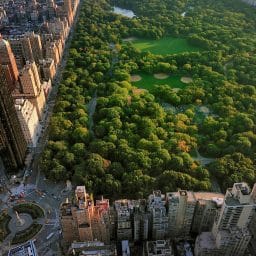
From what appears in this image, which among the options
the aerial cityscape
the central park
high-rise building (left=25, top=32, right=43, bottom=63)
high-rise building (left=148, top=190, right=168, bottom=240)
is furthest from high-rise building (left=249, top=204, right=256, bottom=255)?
high-rise building (left=25, top=32, right=43, bottom=63)

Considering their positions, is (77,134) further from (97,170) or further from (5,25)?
(5,25)

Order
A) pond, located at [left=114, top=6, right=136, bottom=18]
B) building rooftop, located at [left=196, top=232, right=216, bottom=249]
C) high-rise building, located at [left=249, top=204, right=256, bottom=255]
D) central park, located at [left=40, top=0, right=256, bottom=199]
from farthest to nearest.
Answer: pond, located at [left=114, top=6, right=136, bottom=18]
central park, located at [left=40, top=0, right=256, bottom=199]
high-rise building, located at [left=249, top=204, right=256, bottom=255]
building rooftop, located at [left=196, top=232, right=216, bottom=249]

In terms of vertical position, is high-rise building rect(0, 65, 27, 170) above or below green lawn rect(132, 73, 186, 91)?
above

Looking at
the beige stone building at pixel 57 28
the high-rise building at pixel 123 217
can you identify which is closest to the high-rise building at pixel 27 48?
the beige stone building at pixel 57 28

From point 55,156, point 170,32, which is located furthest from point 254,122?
point 170,32

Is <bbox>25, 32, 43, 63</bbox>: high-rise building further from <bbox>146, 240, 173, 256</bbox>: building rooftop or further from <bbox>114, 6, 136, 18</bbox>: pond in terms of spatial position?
<bbox>146, 240, 173, 256</bbox>: building rooftop
